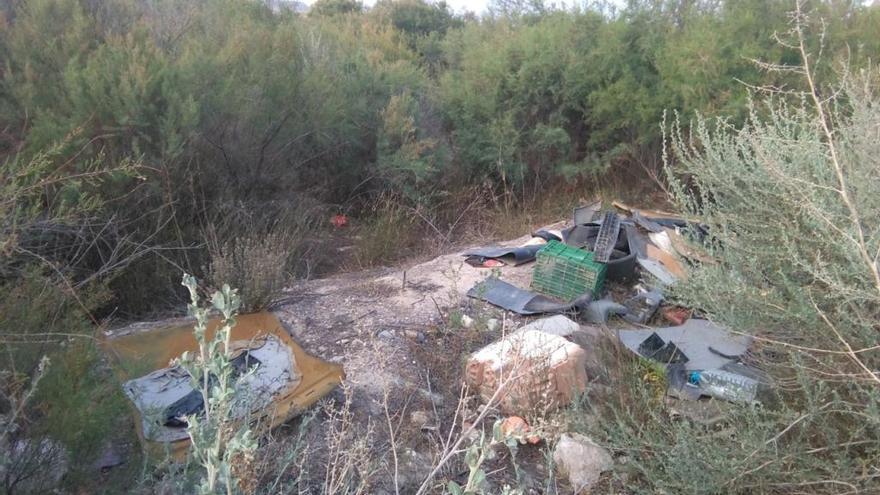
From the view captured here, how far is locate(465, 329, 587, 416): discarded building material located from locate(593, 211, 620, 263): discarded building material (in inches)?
62.0

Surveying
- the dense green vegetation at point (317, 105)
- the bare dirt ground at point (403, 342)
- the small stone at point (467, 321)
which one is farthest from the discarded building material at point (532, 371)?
the dense green vegetation at point (317, 105)

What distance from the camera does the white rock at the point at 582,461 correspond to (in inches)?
120

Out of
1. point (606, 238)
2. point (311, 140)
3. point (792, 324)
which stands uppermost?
point (792, 324)

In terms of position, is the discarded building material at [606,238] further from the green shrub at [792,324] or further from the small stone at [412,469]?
the small stone at [412,469]

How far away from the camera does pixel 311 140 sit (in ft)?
23.5

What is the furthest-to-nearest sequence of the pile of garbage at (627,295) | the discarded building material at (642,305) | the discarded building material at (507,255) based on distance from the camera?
the discarded building material at (507,255) < the discarded building material at (642,305) < the pile of garbage at (627,295)

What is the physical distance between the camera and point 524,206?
7926mm

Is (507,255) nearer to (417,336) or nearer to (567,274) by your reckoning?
(567,274)

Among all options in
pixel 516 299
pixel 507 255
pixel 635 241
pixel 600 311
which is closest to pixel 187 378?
pixel 516 299

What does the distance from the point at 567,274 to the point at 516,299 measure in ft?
1.47

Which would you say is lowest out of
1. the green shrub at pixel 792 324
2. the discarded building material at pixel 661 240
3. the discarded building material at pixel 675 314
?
the discarded building material at pixel 675 314

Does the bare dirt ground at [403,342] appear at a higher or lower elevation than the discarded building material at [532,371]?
lower

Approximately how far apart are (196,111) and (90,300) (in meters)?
2.45

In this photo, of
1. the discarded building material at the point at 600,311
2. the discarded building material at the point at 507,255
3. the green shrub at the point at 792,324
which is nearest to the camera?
the green shrub at the point at 792,324
